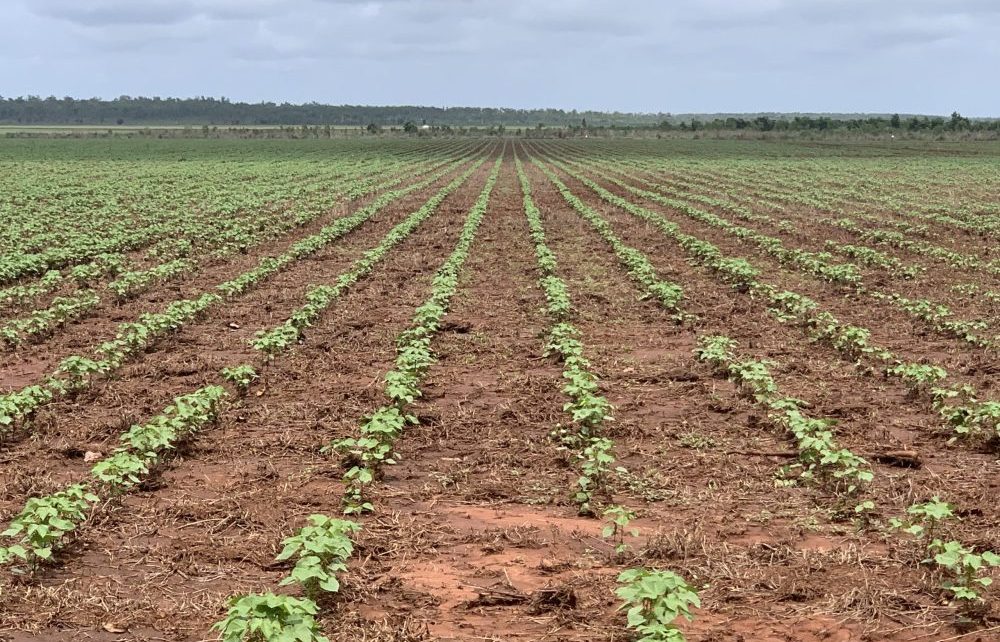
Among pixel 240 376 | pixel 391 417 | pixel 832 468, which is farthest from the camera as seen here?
pixel 240 376

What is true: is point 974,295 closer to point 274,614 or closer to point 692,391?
point 692,391

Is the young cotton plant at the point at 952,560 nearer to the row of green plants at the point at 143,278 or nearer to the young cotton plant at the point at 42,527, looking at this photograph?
the young cotton plant at the point at 42,527

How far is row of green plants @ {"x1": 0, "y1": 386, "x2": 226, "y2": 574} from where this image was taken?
17.4 feet

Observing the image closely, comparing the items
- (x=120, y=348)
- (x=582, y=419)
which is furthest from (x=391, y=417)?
(x=120, y=348)

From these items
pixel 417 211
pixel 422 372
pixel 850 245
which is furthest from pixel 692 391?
pixel 417 211

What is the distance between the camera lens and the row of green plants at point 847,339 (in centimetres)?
767

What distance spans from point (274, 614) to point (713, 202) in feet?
84.9

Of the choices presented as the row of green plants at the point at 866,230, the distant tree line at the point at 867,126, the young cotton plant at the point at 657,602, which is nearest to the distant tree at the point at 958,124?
the distant tree line at the point at 867,126

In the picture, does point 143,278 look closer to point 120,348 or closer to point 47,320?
point 47,320

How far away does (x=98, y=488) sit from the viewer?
6.35 m

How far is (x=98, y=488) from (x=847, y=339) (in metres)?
7.97

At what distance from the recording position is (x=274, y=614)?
13.8 ft

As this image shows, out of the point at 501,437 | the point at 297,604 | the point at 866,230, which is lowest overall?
the point at 501,437

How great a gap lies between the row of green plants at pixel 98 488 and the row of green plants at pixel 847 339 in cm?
632
